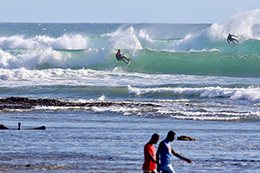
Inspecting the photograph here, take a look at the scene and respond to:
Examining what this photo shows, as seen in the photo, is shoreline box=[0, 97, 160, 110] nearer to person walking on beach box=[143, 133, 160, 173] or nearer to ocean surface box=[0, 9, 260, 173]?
ocean surface box=[0, 9, 260, 173]

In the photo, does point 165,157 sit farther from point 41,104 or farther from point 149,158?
point 41,104

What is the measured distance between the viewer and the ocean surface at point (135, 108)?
1125cm

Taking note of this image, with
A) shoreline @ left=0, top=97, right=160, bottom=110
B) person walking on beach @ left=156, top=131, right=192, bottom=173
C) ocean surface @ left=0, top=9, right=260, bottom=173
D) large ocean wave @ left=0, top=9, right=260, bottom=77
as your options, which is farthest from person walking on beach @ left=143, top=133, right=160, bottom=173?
large ocean wave @ left=0, top=9, right=260, bottom=77

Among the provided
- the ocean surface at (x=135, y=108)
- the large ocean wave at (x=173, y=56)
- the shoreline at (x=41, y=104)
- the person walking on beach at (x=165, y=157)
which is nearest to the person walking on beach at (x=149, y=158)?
the person walking on beach at (x=165, y=157)

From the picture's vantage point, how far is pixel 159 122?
17188 millimetres

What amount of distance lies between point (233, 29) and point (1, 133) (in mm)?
36126

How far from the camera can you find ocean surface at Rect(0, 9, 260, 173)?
11250 millimetres

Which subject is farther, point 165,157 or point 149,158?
point 165,157

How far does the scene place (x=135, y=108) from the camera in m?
20.6

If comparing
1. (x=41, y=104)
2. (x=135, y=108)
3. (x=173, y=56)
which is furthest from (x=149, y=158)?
(x=173, y=56)

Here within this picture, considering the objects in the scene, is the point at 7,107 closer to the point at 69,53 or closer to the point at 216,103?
the point at 216,103

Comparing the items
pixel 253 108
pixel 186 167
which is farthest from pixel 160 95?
pixel 186 167

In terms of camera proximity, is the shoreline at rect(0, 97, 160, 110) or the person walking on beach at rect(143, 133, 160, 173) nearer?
the person walking on beach at rect(143, 133, 160, 173)

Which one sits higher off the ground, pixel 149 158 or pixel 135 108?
pixel 135 108
